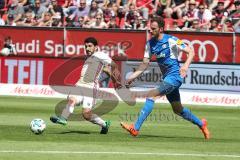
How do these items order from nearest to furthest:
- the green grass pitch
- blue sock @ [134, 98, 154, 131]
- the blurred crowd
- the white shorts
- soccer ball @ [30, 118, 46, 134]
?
the green grass pitch → soccer ball @ [30, 118, 46, 134] → blue sock @ [134, 98, 154, 131] → the white shorts → the blurred crowd

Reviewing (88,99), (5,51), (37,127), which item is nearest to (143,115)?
(88,99)

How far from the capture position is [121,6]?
109ft

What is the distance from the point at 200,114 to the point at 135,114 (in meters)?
2.07

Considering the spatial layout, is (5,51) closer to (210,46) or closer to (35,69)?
(35,69)

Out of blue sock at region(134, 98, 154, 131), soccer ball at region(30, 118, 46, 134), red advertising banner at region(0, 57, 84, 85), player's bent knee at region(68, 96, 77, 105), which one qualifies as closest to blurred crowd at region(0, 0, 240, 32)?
red advertising banner at region(0, 57, 84, 85)

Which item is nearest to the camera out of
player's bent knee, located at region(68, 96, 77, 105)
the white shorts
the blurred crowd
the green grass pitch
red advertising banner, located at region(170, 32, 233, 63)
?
the green grass pitch

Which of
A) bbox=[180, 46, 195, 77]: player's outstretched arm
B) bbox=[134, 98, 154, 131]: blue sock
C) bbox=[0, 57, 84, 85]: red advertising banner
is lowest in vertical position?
bbox=[0, 57, 84, 85]: red advertising banner

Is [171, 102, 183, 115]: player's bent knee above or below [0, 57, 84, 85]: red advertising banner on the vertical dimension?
above

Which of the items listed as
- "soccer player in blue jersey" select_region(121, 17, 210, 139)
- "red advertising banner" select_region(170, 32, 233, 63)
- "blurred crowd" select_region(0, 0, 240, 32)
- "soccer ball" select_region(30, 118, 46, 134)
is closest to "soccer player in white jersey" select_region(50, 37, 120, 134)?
"soccer ball" select_region(30, 118, 46, 134)

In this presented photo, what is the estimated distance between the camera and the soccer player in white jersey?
16.2 metres

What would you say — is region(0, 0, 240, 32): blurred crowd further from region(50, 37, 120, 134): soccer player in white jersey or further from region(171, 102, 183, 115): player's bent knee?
region(171, 102, 183, 115): player's bent knee

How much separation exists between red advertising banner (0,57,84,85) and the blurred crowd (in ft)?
10.2

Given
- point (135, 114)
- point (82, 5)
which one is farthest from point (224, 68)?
point (82, 5)

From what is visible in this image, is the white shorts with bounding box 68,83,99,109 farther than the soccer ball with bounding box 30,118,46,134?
Yes
